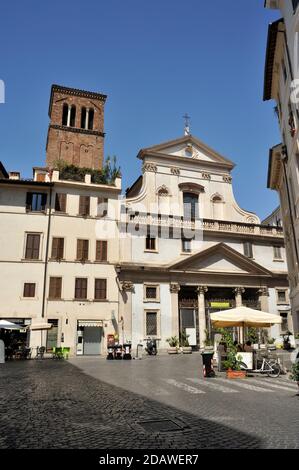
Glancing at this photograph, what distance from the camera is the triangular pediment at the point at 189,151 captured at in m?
35.0

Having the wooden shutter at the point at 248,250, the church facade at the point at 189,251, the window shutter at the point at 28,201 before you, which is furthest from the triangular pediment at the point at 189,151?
the window shutter at the point at 28,201

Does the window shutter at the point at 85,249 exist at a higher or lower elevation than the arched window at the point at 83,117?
lower

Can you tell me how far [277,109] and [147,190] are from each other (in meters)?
14.1

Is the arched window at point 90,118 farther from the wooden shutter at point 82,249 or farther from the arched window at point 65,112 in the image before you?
the wooden shutter at point 82,249

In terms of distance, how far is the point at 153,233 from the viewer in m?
31.9

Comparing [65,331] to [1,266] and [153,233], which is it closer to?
[1,266]

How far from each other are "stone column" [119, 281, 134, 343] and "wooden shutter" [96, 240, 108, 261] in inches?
102

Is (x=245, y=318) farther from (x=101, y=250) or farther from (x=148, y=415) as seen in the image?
(x=101, y=250)

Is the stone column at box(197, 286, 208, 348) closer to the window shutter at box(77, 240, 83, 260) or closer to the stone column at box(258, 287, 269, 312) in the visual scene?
the stone column at box(258, 287, 269, 312)

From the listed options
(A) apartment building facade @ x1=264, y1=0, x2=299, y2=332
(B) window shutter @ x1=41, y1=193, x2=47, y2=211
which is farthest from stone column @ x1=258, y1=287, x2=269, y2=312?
(B) window shutter @ x1=41, y1=193, x2=47, y2=211

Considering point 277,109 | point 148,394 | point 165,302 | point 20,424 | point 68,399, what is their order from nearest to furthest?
point 20,424, point 68,399, point 148,394, point 277,109, point 165,302

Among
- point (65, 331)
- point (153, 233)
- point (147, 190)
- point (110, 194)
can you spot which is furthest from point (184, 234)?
point (65, 331)

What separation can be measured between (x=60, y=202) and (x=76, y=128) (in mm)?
23588

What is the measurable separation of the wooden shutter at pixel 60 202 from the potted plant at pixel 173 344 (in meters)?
13.3
